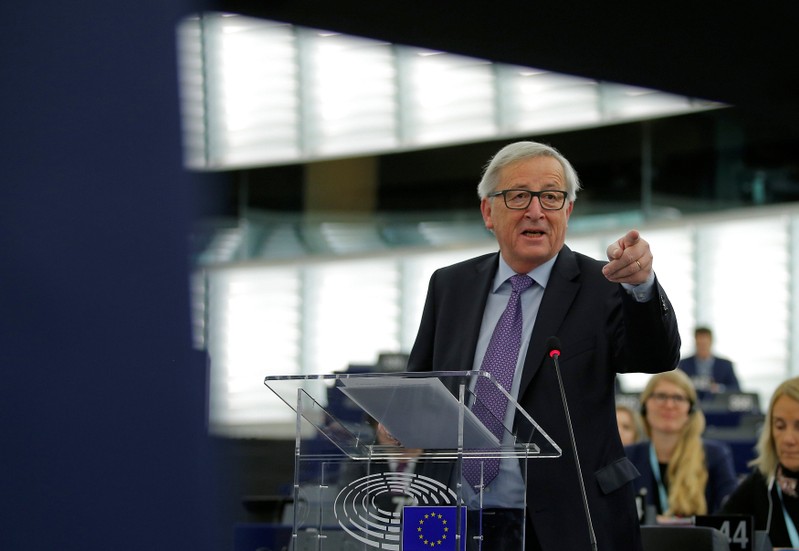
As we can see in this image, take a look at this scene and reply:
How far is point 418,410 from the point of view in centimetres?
245

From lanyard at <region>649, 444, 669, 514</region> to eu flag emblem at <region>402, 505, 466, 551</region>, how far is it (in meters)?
3.29

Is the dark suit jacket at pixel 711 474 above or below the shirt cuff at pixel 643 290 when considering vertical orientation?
below

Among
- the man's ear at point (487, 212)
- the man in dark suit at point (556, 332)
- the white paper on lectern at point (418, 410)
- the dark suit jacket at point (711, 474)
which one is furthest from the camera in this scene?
the dark suit jacket at point (711, 474)

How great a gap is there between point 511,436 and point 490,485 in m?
0.14

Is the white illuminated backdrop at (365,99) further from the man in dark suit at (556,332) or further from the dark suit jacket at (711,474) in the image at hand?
the man in dark suit at (556,332)

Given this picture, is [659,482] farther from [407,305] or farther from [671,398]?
[407,305]

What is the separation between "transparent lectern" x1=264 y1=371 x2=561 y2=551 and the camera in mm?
2379

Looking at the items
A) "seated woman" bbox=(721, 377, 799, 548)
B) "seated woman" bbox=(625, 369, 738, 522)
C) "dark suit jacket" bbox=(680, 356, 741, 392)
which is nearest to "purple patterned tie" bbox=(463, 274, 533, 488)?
"seated woman" bbox=(721, 377, 799, 548)

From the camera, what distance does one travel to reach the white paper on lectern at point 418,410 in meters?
2.37

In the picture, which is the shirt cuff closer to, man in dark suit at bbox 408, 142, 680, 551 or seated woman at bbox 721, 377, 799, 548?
man in dark suit at bbox 408, 142, 680, 551

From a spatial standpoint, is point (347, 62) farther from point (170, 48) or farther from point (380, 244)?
point (170, 48)

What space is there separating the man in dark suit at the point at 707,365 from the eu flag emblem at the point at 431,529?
915 cm

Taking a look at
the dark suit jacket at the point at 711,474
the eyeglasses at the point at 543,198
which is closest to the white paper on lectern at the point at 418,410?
the eyeglasses at the point at 543,198

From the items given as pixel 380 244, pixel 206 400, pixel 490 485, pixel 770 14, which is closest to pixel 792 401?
pixel 490 485
